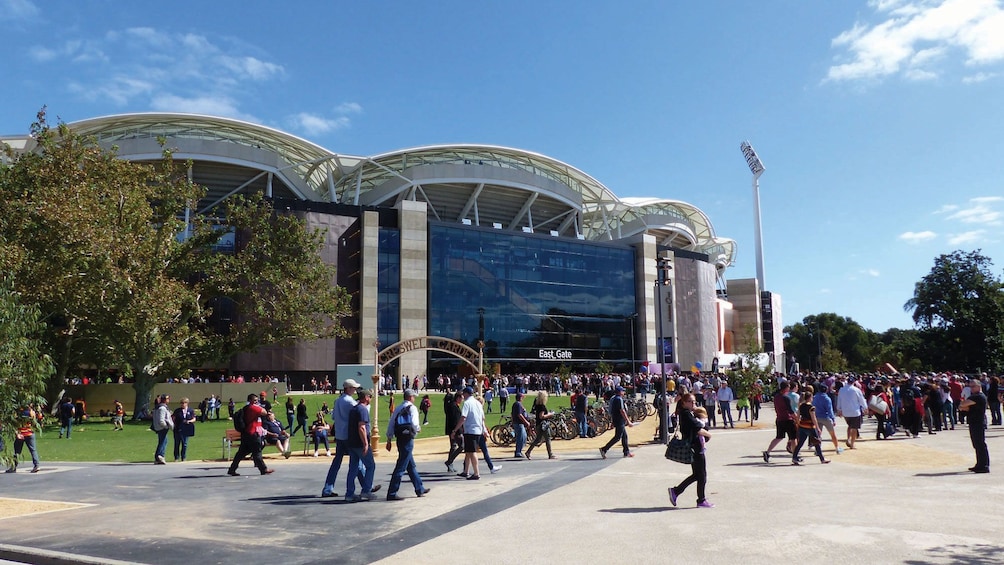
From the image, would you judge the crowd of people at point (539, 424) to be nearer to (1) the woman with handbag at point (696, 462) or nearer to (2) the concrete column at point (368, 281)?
(1) the woman with handbag at point (696, 462)

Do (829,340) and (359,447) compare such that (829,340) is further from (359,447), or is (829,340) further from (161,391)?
(359,447)

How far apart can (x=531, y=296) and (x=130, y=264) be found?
41.7m

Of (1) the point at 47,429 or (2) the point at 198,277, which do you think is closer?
(1) the point at 47,429

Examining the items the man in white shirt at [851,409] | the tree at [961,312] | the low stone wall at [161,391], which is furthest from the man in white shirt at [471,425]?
the tree at [961,312]

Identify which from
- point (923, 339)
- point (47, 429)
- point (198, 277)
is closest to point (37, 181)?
point (47, 429)

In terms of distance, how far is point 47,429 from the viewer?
1107 inches

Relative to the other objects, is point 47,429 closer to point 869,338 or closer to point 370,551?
point 370,551

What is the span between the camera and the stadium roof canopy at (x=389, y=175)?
63562 mm

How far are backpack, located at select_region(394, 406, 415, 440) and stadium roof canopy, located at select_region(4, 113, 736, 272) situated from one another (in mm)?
49511

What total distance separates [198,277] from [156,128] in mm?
18113

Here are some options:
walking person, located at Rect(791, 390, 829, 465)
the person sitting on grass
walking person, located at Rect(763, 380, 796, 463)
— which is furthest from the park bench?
walking person, located at Rect(791, 390, 829, 465)

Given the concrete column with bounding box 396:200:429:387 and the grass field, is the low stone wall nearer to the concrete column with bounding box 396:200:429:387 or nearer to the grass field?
the grass field

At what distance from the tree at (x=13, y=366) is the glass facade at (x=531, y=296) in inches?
1964

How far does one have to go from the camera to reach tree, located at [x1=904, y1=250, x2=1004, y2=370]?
50.8 meters
